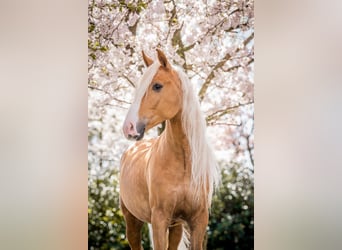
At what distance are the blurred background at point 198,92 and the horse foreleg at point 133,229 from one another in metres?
0.03

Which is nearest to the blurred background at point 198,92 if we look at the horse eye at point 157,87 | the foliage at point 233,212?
the foliage at point 233,212

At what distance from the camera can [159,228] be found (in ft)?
6.91

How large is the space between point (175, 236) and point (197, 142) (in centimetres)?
45

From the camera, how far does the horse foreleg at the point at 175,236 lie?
6.94ft

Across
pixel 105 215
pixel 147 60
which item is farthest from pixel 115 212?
pixel 147 60

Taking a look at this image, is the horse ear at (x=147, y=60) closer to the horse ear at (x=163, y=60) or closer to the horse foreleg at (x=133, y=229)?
the horse ear at (x=163, y=60)

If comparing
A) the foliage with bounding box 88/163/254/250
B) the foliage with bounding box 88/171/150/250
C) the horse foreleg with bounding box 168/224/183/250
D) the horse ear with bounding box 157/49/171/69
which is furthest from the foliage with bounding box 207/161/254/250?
the horse ear with bounding box 157/49/171/69

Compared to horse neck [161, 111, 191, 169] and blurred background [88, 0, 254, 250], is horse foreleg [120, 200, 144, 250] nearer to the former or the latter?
blurred background [88, 0, 254, 250]
